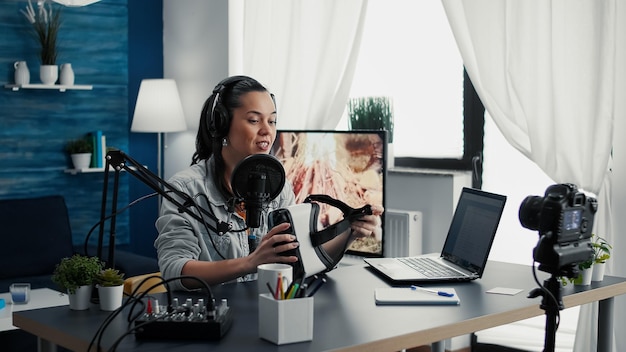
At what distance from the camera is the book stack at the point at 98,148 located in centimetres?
510

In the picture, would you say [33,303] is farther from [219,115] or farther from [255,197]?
[255,197]

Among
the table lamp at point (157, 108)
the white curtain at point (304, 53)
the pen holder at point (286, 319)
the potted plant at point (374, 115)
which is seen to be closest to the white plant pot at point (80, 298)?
the pen holder at point (286, 319)

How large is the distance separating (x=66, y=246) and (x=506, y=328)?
2.60 m

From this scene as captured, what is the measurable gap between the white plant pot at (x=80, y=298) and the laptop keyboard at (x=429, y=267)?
3.21ft

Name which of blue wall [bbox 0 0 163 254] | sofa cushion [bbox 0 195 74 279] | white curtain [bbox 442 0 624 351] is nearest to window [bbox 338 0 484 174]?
white curtain [bbox 442 0 624 351]

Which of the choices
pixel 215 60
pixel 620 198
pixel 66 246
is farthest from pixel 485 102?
pixel 66 246

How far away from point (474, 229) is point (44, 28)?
347 centimetres

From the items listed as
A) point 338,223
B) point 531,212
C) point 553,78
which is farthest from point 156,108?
point 531,212

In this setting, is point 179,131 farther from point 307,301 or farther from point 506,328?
point 307,301

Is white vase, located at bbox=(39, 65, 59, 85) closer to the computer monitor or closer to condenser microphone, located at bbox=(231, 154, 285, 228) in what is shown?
the computer monitor

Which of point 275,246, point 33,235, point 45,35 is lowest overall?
point 33,235

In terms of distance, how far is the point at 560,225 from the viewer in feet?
6.07

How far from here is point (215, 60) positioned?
5094mm

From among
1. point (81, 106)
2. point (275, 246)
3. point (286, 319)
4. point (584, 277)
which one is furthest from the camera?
point (81, 106)
